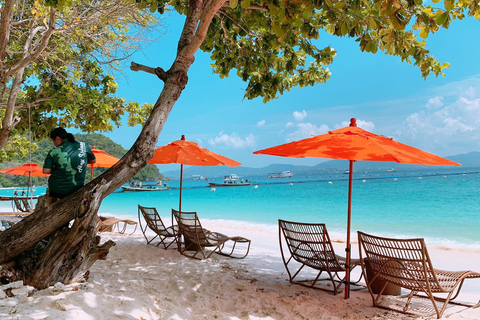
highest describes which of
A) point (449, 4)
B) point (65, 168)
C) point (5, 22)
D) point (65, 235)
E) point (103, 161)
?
point (5, 22)

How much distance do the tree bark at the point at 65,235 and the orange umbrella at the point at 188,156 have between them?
241cm

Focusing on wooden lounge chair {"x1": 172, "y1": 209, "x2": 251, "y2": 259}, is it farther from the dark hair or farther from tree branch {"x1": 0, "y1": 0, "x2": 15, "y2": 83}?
tree branch {"x1": 0, "y1": 0, "x2": 15, "y2": 83}

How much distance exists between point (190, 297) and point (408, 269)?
2454 mm

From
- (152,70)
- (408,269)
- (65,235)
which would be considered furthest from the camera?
(152,70)

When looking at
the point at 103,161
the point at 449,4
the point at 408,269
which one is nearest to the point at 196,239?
the point at 103,161

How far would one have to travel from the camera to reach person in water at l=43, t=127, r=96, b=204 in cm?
406

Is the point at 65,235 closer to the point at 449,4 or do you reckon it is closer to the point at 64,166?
the point at 64,166

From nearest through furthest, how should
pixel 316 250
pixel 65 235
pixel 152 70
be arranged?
pixel 65 235 < pixel 316 250 < pixel 152 70

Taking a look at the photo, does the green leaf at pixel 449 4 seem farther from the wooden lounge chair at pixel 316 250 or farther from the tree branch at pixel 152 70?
the tree branch at pixel 152 70

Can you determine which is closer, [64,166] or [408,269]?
[408,269]

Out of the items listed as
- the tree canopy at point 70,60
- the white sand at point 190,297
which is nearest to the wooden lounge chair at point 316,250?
the white sand at point 190,297

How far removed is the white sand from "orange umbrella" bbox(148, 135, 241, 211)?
1715mm

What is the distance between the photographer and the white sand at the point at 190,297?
9.75ft

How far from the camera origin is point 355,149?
376 cm
